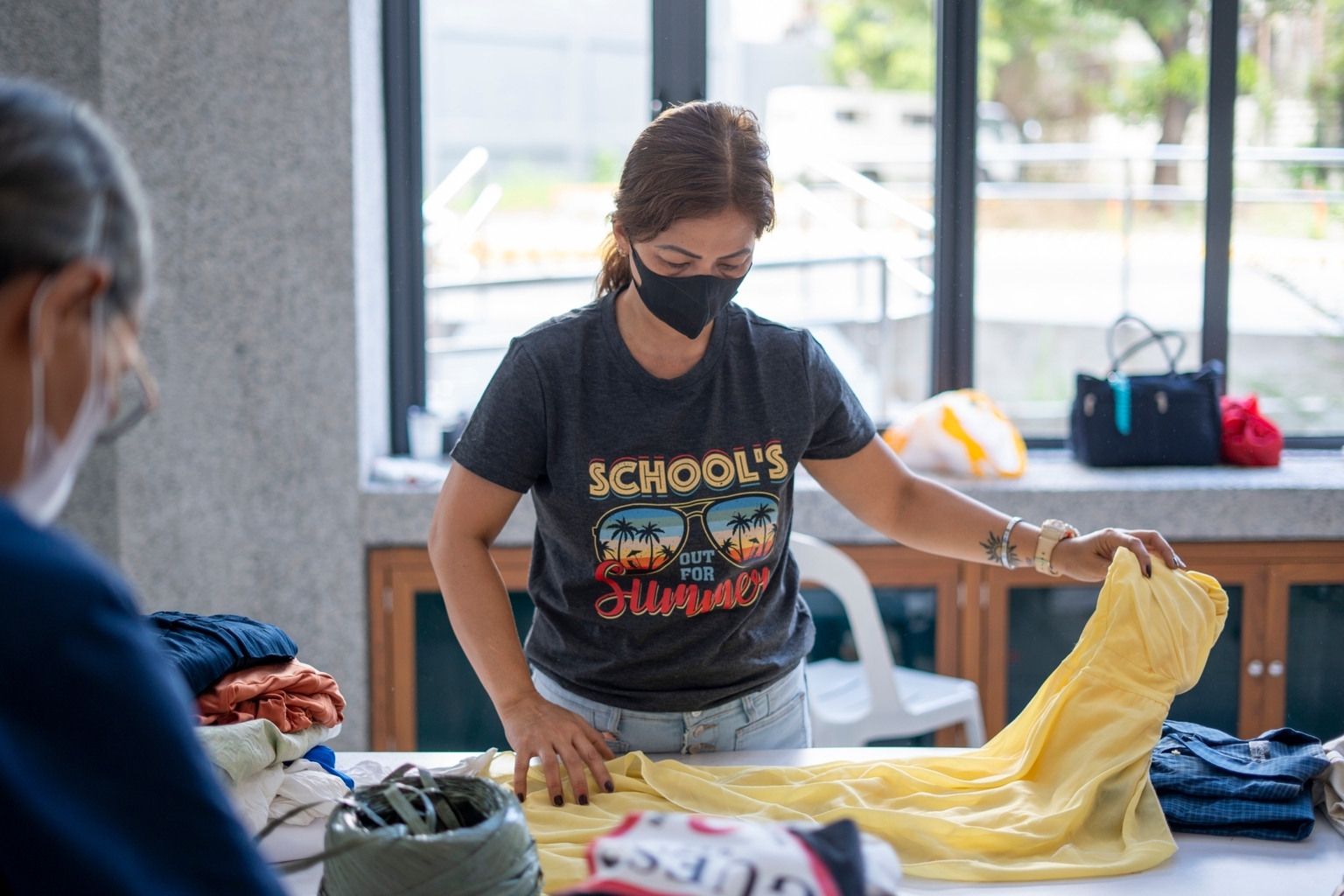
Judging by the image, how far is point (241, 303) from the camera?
2.65 meters

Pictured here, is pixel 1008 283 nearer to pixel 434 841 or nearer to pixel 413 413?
pixel 413 413

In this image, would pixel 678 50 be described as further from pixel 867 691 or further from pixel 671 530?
pixel 671 530

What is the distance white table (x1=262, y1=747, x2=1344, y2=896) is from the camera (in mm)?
1133

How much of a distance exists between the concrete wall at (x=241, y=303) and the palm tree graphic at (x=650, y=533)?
1.42 metres

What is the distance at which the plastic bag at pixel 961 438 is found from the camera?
2.84 meters

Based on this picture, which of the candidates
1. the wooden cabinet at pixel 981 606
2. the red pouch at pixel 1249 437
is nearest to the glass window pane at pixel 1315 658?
the wooden cabinet at pixel 981 606

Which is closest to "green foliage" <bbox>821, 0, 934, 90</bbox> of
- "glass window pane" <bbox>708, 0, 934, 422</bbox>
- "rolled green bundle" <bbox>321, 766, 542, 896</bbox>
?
"glass window pane" <bbox>708, 0, 934, 422</bbox>

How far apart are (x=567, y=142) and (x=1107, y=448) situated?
164 centimetres

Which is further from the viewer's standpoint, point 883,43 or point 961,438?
point 883,43

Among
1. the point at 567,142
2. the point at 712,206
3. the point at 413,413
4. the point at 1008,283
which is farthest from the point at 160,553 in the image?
the point at 1008,283

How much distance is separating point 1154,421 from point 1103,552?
171 centimetres

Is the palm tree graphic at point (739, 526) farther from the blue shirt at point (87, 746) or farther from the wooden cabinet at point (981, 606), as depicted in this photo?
the wooden cabinet at point (981, 606)

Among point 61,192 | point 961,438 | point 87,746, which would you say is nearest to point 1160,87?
point 961,438

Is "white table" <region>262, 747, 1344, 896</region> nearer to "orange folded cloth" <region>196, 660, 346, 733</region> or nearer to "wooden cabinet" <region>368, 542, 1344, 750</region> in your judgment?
"orange folded cloth" <region>196, 660, 346, 733</region>
